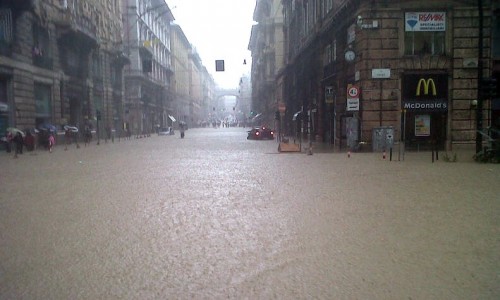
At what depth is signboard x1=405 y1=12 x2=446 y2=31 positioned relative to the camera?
22.8 m

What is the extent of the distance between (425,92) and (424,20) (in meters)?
3.75

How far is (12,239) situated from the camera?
6371 millimetres

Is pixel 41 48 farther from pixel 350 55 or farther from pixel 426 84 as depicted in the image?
pixel 426 84

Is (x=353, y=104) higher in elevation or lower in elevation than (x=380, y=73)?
lower

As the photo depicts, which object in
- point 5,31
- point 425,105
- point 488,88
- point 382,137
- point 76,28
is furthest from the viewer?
point 76,28

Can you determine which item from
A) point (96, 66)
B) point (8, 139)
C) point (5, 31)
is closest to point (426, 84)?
point (8, 139)

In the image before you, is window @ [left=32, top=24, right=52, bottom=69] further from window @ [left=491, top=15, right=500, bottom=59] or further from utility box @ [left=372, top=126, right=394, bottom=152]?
window @ [left=491, top=15, right=500, bottom=59]

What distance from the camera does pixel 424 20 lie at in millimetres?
22812

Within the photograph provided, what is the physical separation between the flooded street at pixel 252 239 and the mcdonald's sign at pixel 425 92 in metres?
11.7

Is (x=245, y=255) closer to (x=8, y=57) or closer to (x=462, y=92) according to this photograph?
(x=462, y=92)

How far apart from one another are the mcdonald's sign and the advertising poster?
1.45ft

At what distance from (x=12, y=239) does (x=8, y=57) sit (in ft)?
79.8

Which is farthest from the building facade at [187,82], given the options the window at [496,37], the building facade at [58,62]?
the window at [496,37]

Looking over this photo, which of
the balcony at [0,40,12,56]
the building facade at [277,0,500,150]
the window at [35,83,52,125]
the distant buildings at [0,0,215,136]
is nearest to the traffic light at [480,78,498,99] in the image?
the building facade at [277,0,500,150]
